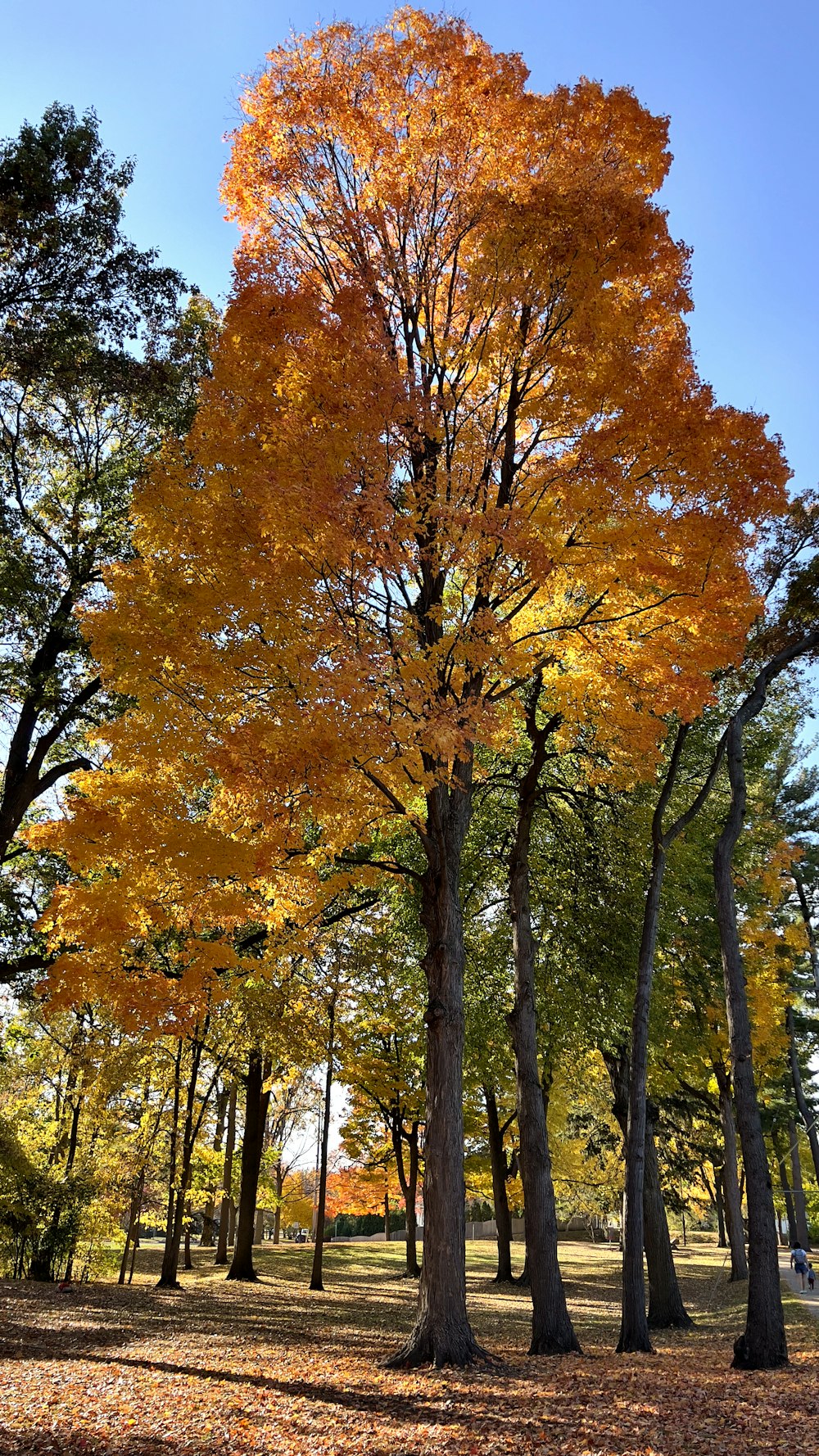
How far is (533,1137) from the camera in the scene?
9.99m

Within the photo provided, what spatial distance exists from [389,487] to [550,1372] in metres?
8.39

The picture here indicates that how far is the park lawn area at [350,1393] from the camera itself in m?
5.48

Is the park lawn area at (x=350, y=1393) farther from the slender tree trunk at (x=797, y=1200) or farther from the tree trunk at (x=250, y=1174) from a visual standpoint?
the slender tree trunk at (x=797, y=1200)

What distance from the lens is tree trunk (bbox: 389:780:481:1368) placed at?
7789 millimetres

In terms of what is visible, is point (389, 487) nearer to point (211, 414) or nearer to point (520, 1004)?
point (211, 414)

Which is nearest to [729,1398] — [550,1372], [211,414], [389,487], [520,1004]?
[550,1372]

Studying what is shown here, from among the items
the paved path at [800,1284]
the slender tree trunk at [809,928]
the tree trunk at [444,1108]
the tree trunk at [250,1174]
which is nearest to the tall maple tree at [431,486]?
the tree trunk at [444,1108]

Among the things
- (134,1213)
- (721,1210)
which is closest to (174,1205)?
(134,1213)

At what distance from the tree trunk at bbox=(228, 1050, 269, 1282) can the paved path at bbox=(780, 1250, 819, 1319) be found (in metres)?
12.2

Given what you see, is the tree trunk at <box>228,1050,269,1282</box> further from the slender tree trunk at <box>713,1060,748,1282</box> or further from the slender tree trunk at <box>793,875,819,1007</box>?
the slender tree trunk at <box>793,875,819,1007</box>

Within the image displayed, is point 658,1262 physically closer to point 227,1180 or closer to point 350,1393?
point 350,1393

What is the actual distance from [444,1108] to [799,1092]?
68.9ft

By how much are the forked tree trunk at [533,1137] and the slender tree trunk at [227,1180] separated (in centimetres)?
1624

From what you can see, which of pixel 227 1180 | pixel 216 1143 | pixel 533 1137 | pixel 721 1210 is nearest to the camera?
pixel 533 1137
